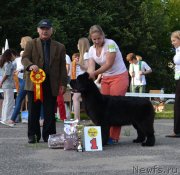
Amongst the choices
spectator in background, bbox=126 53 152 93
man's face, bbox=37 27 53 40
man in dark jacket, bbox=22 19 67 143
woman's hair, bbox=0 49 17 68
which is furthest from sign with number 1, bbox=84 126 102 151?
spectator in background, bbox=126 53 152 93

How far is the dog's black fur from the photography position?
7.03 m

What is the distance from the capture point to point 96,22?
31.6 m

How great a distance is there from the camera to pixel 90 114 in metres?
7.12

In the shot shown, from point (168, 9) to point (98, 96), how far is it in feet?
150

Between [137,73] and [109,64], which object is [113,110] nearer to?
[109,64]

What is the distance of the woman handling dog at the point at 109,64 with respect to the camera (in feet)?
24.0

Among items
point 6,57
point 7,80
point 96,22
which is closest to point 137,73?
point 7,80

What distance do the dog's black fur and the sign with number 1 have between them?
0.26 metres

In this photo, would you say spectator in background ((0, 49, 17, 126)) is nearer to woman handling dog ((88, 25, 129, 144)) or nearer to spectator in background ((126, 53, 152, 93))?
woman handling dog ((88, 25, 129, 144))

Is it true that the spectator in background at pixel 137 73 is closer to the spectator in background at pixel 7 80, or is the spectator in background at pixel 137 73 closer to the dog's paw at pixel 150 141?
the spectator in background at pixel 7 80

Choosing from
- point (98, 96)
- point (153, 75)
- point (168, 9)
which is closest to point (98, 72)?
point (98, 96)

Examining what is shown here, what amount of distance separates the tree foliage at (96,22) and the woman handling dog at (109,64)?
837 inches

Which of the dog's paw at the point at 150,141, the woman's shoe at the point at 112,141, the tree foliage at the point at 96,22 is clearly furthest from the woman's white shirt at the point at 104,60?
the tree foliage at the point at 96,22

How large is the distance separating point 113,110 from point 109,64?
2.18 ft
